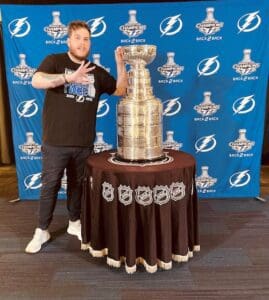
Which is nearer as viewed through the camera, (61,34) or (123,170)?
(123,170)

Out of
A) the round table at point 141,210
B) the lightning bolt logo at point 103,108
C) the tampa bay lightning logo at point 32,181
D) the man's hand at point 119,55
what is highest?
the man's hand at point 119,55

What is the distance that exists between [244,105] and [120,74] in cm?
142

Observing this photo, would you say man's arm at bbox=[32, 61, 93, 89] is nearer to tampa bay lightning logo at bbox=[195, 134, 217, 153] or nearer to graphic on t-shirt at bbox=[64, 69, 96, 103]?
graphic on t-shirt at bbox=[64, 69, 96, 103]

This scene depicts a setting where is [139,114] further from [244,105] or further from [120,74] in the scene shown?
[244,105]

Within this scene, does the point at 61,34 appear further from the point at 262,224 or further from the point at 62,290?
the point at 262,224

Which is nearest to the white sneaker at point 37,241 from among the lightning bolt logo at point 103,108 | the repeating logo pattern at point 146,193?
the repeating logo pattern at point 146,193

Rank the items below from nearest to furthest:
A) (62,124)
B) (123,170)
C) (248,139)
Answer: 1. (123,170)
2. (62,124)
3. (248,139)

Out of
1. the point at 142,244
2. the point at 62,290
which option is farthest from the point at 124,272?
the point at 62,290

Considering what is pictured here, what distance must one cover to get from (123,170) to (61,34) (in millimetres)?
1754

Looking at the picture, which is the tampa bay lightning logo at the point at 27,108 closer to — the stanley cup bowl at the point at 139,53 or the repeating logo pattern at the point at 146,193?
the stanley cup bowl at the point at 139,53

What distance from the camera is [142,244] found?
7.16 feet

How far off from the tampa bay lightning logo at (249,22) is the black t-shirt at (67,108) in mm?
1528

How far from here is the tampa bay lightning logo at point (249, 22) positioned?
10.4 ft

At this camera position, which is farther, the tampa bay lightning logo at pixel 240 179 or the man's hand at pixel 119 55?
the tampa bay lightning logo at pixel 240 179
